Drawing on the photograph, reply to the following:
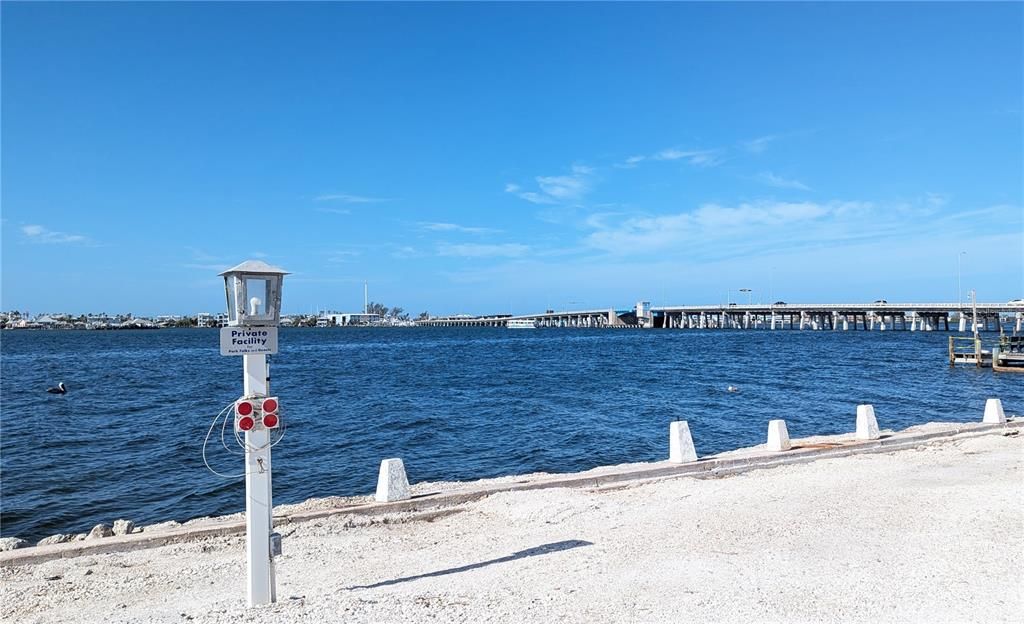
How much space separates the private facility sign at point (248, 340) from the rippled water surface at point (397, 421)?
885 centimetres

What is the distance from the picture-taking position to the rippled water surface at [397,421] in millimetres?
15898

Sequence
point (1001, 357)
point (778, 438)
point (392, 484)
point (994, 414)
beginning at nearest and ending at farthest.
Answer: point (392, 484)
point (778, 438)
point (994, 414)
point (1001, 357)

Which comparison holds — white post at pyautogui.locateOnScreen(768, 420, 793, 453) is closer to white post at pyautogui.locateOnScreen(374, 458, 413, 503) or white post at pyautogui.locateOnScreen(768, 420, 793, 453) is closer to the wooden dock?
white post at pyautogui.locateOnScreen(374, 458, 413, 503)

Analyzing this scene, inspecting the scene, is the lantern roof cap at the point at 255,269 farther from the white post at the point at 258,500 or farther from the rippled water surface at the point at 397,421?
the rippled water surface at the point at 397,421

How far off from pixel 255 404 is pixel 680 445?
8.26 m

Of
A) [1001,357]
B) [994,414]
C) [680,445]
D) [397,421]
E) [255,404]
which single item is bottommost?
[397,421]

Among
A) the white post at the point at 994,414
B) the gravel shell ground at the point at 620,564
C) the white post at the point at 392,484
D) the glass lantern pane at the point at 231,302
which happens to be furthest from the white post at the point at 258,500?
the white post at the point at 994,414

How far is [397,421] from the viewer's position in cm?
2559

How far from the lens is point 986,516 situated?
878cm

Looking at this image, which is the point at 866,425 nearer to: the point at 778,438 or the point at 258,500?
the point at 778,438

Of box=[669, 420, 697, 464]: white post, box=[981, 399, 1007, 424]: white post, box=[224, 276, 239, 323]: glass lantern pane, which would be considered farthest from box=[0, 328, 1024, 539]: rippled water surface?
box=[224, 276, 239, 323]: glass lantern pane

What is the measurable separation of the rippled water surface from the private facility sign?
8.85m

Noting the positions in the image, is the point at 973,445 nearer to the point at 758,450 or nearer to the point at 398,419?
the point at 758,450

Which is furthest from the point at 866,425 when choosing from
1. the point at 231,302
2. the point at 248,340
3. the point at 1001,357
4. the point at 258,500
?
the point at 1001,357
